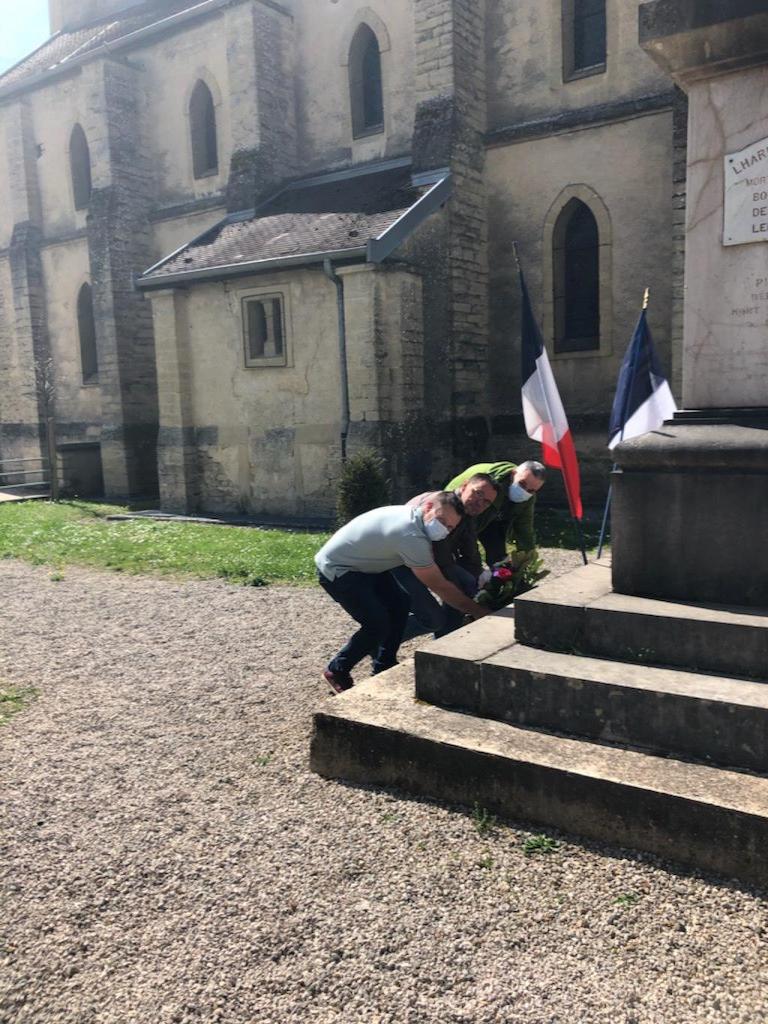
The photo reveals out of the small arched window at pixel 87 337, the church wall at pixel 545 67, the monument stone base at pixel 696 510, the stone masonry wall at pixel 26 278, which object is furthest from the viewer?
the stone masonry wall at pixel 26 278

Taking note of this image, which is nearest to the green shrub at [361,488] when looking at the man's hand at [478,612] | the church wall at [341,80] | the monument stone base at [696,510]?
the man's hand at [478,612]

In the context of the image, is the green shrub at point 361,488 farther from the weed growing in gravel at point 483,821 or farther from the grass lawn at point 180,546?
the weed growing in gravel at point 483,821

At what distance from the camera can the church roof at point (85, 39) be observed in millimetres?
19906

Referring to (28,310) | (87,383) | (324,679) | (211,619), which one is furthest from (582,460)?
(28,310)

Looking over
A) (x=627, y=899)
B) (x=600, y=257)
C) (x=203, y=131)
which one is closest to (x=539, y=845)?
(x=627, y=899)

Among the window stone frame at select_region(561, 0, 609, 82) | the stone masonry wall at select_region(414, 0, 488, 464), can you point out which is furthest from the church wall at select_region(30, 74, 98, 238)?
the window stone frame at select_region(561, 0, 609, 82)

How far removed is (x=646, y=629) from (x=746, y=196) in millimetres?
2149

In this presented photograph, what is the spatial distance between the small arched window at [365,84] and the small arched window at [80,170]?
791 centimetres

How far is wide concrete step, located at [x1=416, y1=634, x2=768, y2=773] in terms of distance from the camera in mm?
3234

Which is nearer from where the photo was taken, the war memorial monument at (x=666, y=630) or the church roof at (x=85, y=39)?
the war memorial monument at (x=666, y=630)

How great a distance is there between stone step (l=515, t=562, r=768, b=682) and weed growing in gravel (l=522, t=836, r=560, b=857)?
0.97 metres

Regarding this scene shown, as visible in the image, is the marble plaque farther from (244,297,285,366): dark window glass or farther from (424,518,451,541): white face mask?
(244,297,285,366): dark window glass

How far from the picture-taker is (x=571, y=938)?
268 cm

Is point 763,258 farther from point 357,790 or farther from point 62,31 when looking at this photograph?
point 62,31
